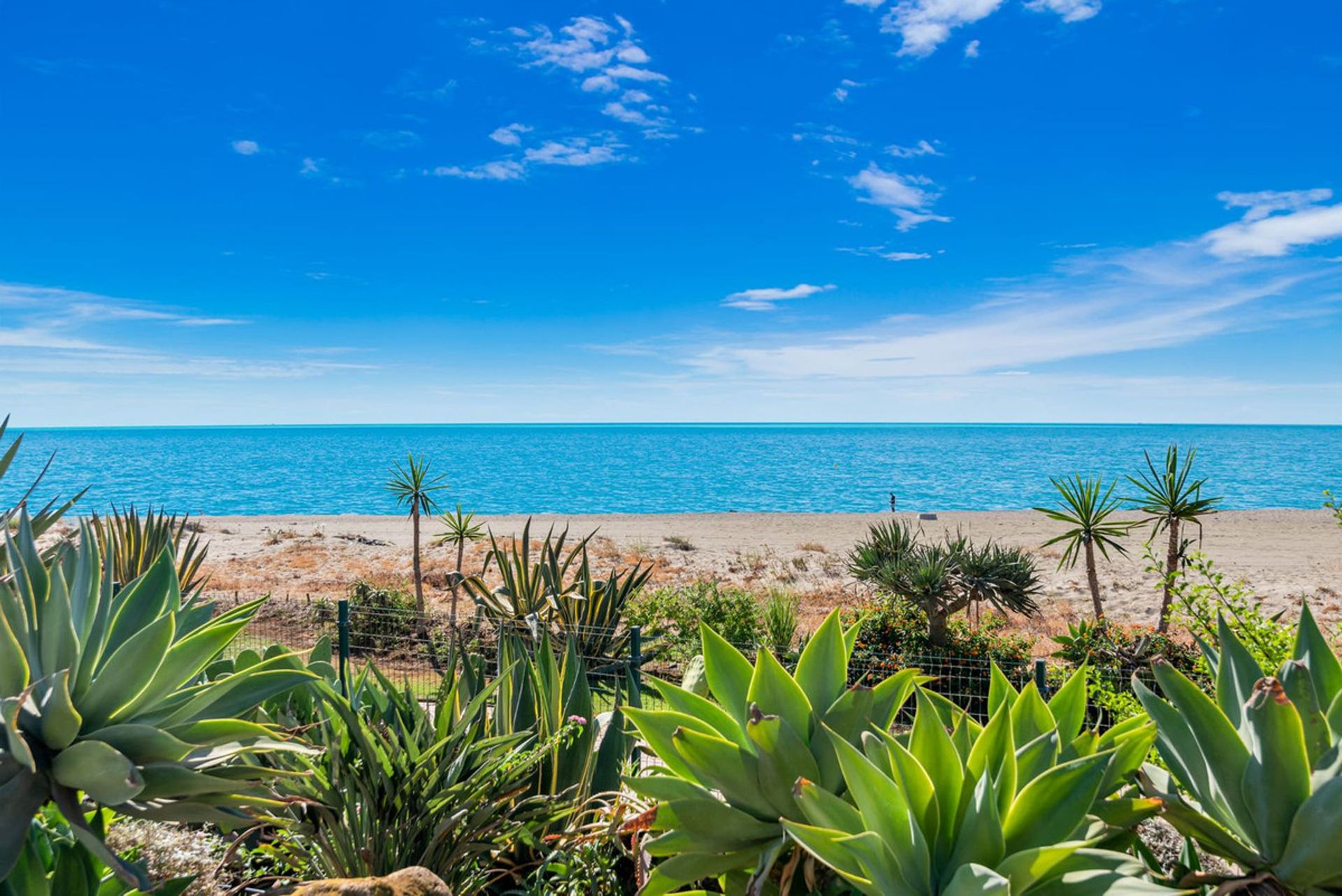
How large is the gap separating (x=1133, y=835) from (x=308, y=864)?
2.71 metres

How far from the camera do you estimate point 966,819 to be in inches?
63.6

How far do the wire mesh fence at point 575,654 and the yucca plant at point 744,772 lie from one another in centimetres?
162

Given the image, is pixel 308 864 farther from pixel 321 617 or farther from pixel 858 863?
pixel 321 617

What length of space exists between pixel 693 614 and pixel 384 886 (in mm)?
11000

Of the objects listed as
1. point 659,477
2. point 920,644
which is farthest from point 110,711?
point 659,477

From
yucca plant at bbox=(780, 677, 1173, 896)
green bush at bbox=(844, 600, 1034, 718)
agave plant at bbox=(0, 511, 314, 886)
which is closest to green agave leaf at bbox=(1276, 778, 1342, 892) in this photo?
yucca plant at bbox=(780, 677, 1173, 896)

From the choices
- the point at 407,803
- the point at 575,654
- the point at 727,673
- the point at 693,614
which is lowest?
the point at 693,614

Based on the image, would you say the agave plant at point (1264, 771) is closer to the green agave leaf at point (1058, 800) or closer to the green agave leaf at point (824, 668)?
the green agave leaf at point (1058, 800)

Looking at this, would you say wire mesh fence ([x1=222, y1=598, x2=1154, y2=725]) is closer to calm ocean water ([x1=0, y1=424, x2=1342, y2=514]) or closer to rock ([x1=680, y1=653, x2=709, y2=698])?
rock ([x1=680, y1=653, x2=709, y2=698])

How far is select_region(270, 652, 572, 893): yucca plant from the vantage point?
288 centimetres

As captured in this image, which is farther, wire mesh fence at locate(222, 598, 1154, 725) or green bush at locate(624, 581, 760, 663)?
green bush at locate(624, 581, 760, 663)

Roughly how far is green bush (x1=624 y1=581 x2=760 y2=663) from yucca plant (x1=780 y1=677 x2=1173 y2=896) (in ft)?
34.5

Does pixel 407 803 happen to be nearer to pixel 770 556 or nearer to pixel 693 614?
pixel 693 614

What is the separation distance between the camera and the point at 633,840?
2.49 m
